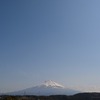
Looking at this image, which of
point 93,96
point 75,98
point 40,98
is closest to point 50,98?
point 40,98

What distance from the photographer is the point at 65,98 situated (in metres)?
109

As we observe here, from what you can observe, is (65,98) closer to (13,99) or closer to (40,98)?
(40,98)

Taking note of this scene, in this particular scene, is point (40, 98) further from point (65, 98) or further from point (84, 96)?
point (84, 96)

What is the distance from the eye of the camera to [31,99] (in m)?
103

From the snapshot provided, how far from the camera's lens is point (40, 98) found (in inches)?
4183

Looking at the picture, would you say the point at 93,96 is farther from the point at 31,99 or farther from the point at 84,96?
the point at 31,99

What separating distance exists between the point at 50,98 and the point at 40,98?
5113 millimetres

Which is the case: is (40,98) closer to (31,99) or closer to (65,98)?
(31,99)

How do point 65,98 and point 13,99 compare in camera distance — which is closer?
point 13,99

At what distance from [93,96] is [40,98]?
24.3 m

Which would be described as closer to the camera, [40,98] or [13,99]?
[13,99]

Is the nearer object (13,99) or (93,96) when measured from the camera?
(13,99)

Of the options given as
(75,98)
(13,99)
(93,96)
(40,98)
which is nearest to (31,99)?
(40,98)

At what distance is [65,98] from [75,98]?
509cm
